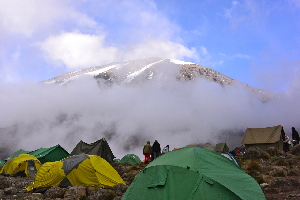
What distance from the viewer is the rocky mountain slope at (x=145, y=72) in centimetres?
15825

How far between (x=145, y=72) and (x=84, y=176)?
5993 inches

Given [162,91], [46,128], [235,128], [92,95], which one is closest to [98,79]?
[92,95]

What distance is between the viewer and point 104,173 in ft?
36.7

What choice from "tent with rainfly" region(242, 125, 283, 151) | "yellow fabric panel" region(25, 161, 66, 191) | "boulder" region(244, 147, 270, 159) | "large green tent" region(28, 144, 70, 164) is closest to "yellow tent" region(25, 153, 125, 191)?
"yellow fabric panel" region(25, 161, 66, 191)

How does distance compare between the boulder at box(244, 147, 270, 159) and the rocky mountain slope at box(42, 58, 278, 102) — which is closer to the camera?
the boulder at box(244, 147, 270, 159)

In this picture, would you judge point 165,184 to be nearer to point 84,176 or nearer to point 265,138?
point 84,176

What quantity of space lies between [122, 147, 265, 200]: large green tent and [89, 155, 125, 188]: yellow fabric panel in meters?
4.67

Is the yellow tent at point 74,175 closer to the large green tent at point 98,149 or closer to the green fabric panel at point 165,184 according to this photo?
the green fabric panel at point 165,184

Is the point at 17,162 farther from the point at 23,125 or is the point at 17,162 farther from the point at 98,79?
the point at 98,79

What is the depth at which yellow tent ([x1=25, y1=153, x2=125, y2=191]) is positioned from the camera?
1036 centimetres

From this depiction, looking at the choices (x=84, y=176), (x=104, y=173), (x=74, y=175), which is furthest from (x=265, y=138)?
(x=74, y=175)

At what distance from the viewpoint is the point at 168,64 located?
161m

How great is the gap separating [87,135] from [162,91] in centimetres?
6769

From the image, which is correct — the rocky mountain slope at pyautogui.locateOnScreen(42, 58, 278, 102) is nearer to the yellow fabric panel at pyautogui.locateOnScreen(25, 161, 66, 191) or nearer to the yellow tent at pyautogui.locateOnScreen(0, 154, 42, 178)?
the yellow tent at pyautogui.locateOnScreen(0, 154, 42, 178)
